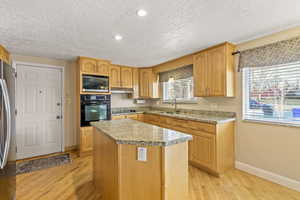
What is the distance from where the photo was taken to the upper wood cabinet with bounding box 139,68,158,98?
460 cm

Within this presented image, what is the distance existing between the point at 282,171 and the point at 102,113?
3.69m

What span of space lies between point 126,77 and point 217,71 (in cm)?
268

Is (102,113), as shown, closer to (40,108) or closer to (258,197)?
(40,108)

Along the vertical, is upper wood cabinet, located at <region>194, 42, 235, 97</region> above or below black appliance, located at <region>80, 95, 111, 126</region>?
above

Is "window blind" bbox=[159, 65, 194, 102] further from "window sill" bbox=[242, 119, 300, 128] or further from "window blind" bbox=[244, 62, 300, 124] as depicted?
"window sill" bbox=[242, 119, 300, 128]

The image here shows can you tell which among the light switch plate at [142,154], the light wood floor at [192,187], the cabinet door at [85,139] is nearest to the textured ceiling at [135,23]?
the light switch plate at [142,154]

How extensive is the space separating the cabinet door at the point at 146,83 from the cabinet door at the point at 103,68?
4.19 feet

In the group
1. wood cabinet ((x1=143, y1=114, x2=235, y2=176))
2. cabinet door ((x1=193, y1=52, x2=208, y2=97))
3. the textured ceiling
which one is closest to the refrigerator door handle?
the textured ceiling

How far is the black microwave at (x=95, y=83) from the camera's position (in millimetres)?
3410

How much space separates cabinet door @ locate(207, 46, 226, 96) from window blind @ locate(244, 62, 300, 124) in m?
0.44

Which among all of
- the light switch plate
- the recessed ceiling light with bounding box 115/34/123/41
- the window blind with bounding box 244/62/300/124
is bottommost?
the light switch plate

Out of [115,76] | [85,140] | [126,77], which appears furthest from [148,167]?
[126,77]

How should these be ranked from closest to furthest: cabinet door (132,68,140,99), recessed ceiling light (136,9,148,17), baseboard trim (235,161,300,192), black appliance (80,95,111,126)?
recessed ceiling light (136,9,148,17), baseboard trim (235,161,300,192), black appliance (80,95,111,126), cabinet door (132,68,140,99)

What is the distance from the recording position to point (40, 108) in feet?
11.4
